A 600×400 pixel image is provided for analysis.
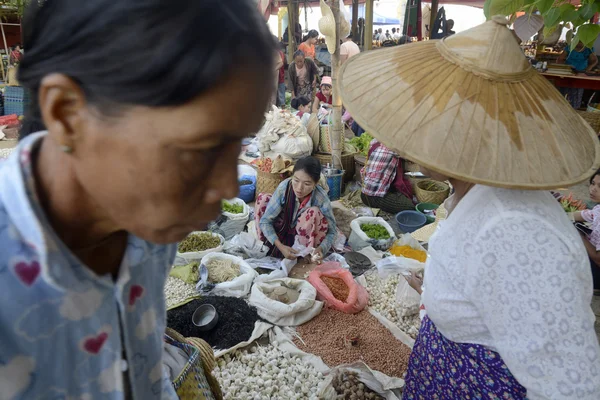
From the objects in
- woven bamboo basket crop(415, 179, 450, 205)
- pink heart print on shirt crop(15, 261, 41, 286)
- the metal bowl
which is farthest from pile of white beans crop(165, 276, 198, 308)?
woven bamboo basket crop(415, 179, 450, 205)

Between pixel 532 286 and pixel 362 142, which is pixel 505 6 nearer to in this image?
pixel 532 286

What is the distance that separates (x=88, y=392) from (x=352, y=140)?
6392mm

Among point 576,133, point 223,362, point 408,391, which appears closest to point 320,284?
point 223,362

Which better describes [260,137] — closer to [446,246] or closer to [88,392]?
[446,246]

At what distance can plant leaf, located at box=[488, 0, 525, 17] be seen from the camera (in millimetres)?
1782

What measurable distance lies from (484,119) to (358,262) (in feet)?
10.1

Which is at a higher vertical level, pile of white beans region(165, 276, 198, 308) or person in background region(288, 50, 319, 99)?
person in background region(288, 50, 319, 99)

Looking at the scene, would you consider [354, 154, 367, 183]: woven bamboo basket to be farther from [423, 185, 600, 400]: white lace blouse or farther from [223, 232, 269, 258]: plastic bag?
[423, 185, 600, 400]: white lace blouse

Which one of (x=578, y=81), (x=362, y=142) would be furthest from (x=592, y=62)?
(x=362, y=142)

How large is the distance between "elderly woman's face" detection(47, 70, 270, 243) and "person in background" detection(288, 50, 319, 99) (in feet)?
29.1

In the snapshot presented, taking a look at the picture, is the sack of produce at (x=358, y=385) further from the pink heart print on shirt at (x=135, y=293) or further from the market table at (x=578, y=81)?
the market table at (x=578, y=81)

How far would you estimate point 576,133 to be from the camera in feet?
4.27

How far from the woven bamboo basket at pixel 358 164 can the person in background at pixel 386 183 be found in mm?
598

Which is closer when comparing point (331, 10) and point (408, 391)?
Answer: point (408, 391)
